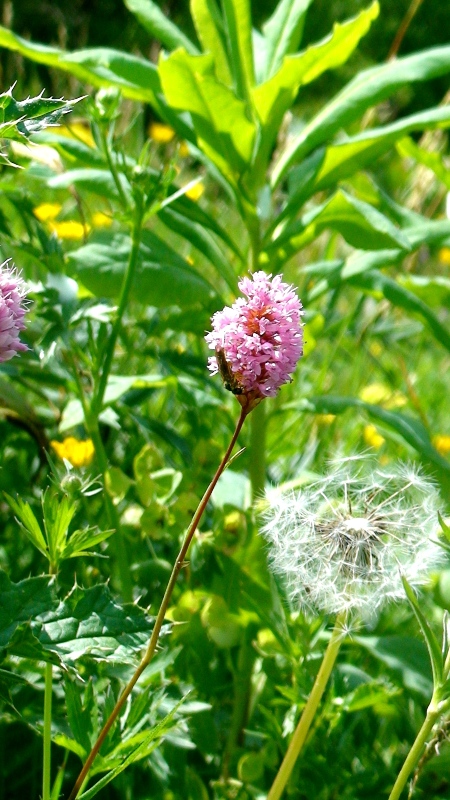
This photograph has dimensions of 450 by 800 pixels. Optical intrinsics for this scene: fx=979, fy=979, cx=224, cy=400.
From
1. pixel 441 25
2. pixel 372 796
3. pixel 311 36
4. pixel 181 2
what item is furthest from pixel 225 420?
pixel 441 25

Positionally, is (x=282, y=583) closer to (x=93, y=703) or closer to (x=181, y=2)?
(x=93, y=703)

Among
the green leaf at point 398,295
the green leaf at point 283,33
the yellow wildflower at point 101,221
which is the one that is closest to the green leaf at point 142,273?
the green leaf at point 398,295

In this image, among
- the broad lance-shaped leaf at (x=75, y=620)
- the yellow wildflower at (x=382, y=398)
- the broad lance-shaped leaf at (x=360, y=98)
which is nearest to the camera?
the broad lance-shaped leaf at (x=75, y=620)

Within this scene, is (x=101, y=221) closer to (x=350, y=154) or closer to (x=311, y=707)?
(x=350, y=154)

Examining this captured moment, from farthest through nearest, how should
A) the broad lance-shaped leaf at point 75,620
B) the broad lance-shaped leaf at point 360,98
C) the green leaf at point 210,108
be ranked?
the broad lance-shaped leaf at point 360,98 < the green leaf at point 210,108 < the broad lance-shaped leaf at point 75,620

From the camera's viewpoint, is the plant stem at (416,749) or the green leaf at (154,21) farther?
the green leaf at (154,21)

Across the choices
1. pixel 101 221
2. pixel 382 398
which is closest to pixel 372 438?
pixel 382 398

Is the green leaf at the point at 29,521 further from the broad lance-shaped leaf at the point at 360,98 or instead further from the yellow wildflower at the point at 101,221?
the yellow wildflower at the point at 101,221

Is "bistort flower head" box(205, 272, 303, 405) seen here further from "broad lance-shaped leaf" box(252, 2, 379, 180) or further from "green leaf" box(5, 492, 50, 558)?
"broad lance-shaped leaf" box(252, 2, 379, 180)
